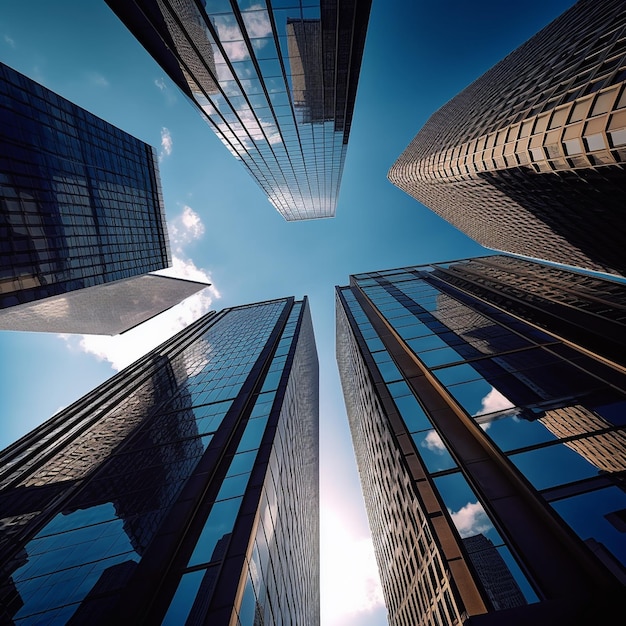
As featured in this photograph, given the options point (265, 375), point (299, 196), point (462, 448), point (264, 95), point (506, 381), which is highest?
point (264, 95)

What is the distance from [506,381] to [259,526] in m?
14.2

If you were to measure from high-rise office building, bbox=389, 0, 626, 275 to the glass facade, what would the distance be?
48.9m

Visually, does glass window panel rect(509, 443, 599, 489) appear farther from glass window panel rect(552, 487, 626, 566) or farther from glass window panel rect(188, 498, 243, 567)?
glass window panel rect(188, 498, 243, 567)

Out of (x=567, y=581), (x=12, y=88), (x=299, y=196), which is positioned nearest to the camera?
(x=567, y=581)

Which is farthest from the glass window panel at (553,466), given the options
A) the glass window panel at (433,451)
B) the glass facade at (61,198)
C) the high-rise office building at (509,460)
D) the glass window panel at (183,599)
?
the glass facade at (61,198)

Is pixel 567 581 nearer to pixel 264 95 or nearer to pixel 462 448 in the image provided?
pixel 462 448

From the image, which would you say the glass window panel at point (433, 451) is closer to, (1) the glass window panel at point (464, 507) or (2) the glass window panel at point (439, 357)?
(1) the glass window panel at point (464, 507)

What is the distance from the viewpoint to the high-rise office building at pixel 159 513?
11.0 metres

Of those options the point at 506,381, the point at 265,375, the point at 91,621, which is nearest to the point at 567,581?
the point at 506,381

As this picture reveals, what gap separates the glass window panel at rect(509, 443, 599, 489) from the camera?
11495mm

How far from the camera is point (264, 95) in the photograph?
1282 inches

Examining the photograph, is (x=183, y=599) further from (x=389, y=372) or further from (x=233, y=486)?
(x=389, y=372)

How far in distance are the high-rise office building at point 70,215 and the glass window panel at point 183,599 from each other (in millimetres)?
31379

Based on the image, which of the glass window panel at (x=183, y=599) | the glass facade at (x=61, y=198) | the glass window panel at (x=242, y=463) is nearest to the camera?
the glass window panel at (x=183, y=599)
